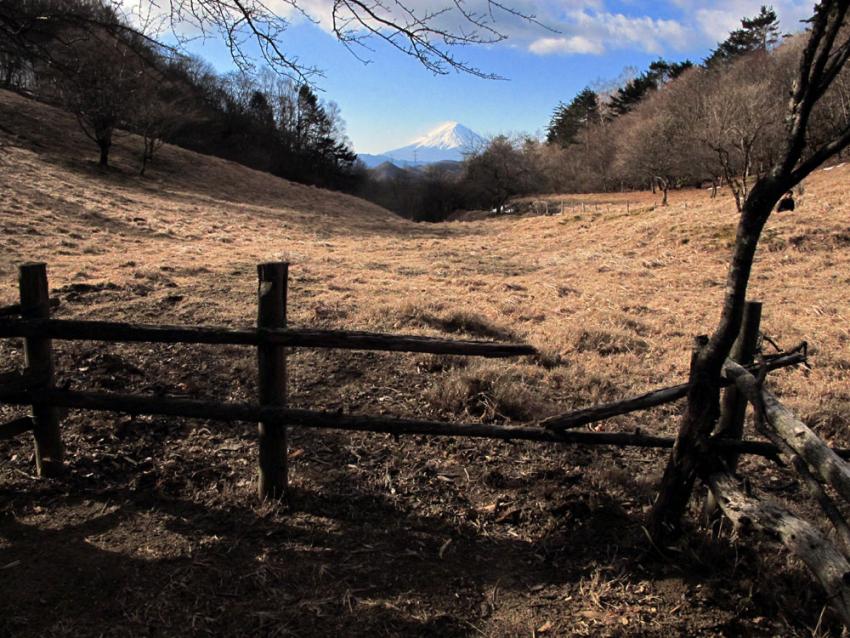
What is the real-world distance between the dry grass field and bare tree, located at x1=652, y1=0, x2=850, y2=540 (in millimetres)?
451

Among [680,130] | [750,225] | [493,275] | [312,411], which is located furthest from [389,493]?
[680,130]

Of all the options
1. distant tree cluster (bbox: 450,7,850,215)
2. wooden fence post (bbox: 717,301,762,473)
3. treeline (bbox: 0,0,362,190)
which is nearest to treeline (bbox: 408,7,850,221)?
distant tree cluster (bbox: 450,7,850,215)

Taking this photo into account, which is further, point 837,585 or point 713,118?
point 713,118

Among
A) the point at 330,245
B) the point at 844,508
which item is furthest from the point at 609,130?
the point at 844,508

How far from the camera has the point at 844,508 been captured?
3.99 metres

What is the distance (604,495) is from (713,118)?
28.4m

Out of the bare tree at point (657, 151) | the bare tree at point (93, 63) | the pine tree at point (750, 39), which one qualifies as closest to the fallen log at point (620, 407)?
the bare tree at point (93, 63)

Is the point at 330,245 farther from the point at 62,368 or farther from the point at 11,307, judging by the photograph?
the point at 11,307

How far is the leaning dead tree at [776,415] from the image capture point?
2439mm

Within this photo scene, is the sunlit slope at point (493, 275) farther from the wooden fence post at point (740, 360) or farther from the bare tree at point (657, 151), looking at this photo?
the bare tree at point (657, 151)

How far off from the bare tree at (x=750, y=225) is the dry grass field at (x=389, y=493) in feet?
1.48

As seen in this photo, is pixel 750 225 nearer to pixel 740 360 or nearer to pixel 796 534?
pixel 740 360

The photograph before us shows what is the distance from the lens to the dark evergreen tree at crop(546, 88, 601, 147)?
86500mm

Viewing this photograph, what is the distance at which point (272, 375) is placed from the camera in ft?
12.4
